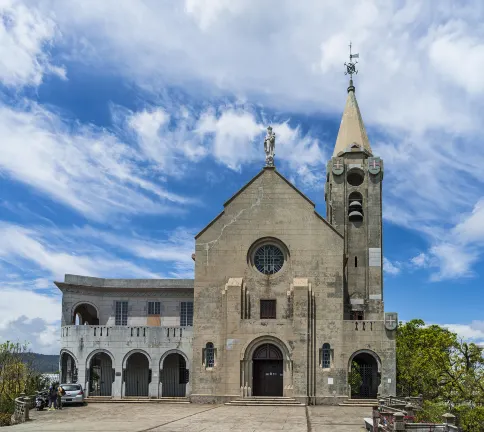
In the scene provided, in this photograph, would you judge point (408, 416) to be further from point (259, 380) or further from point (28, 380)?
point (28, 380)

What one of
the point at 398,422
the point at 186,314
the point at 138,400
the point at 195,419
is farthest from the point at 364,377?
the point at 398,422

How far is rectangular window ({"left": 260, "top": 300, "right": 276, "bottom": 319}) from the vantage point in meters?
39.9

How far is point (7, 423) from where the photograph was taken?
2855 cm

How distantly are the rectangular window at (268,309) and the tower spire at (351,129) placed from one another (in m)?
13.4

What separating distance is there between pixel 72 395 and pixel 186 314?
1203 centimetres

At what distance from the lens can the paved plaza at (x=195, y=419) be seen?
→ 83.9 feet

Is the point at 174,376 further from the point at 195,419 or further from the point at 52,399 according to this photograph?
the point at 195,419

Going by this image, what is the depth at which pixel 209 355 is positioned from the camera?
39.8 metres

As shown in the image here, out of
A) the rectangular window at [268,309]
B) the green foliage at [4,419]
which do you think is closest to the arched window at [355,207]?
the rectangular window at [268,309]

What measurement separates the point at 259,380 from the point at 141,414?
9.74 metres

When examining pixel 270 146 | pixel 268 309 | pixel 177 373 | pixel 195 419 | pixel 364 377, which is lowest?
pixel 195 419

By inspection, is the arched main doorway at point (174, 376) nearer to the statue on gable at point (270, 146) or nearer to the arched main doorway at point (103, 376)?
the arched main doorway at point (103, 376)

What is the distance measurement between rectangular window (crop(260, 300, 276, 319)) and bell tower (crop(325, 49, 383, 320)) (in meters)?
5.43

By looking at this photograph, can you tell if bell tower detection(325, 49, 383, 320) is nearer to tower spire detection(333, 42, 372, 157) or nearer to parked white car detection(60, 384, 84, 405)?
tower spire detection(333, 42, 372, 157)
